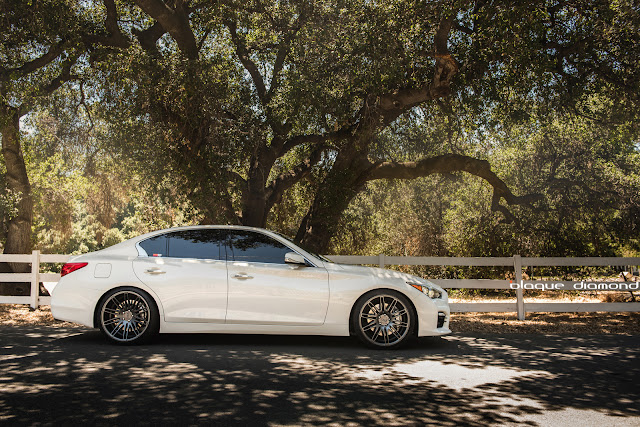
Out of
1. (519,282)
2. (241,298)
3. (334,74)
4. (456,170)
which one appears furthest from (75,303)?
(456,170)

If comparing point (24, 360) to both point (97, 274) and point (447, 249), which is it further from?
point (447, 249)

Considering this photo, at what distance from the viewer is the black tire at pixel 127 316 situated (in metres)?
7.60

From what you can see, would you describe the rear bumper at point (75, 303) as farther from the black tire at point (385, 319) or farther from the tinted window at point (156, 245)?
the black tire at point (385, 319)

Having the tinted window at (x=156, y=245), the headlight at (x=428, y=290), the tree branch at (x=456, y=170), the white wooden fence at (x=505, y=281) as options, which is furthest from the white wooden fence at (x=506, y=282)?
the tree branch at (x=456, y=170)

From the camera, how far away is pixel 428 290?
7863mm

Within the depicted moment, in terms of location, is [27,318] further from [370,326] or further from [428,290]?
[428,290]

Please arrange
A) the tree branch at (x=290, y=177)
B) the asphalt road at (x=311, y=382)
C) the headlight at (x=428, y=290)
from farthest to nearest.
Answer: the tree branch at (x=290, y=177)
the headlight at (x=428, y=290)
the asphalt road at (x=311, y=382)

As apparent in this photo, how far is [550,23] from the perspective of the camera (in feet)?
44.7

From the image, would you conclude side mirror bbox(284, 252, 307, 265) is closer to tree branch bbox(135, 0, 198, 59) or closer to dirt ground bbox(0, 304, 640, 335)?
dirt ground bbox(0, 304, 640, 335)

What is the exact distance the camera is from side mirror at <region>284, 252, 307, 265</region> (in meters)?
7.54

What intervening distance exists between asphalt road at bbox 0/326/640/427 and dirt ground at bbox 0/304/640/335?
178 centimetres

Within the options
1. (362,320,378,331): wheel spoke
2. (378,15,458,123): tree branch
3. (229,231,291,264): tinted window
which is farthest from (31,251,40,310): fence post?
(378,15,458,123): tree branch

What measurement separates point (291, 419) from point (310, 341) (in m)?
3.91

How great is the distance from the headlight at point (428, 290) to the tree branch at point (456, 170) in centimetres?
882
